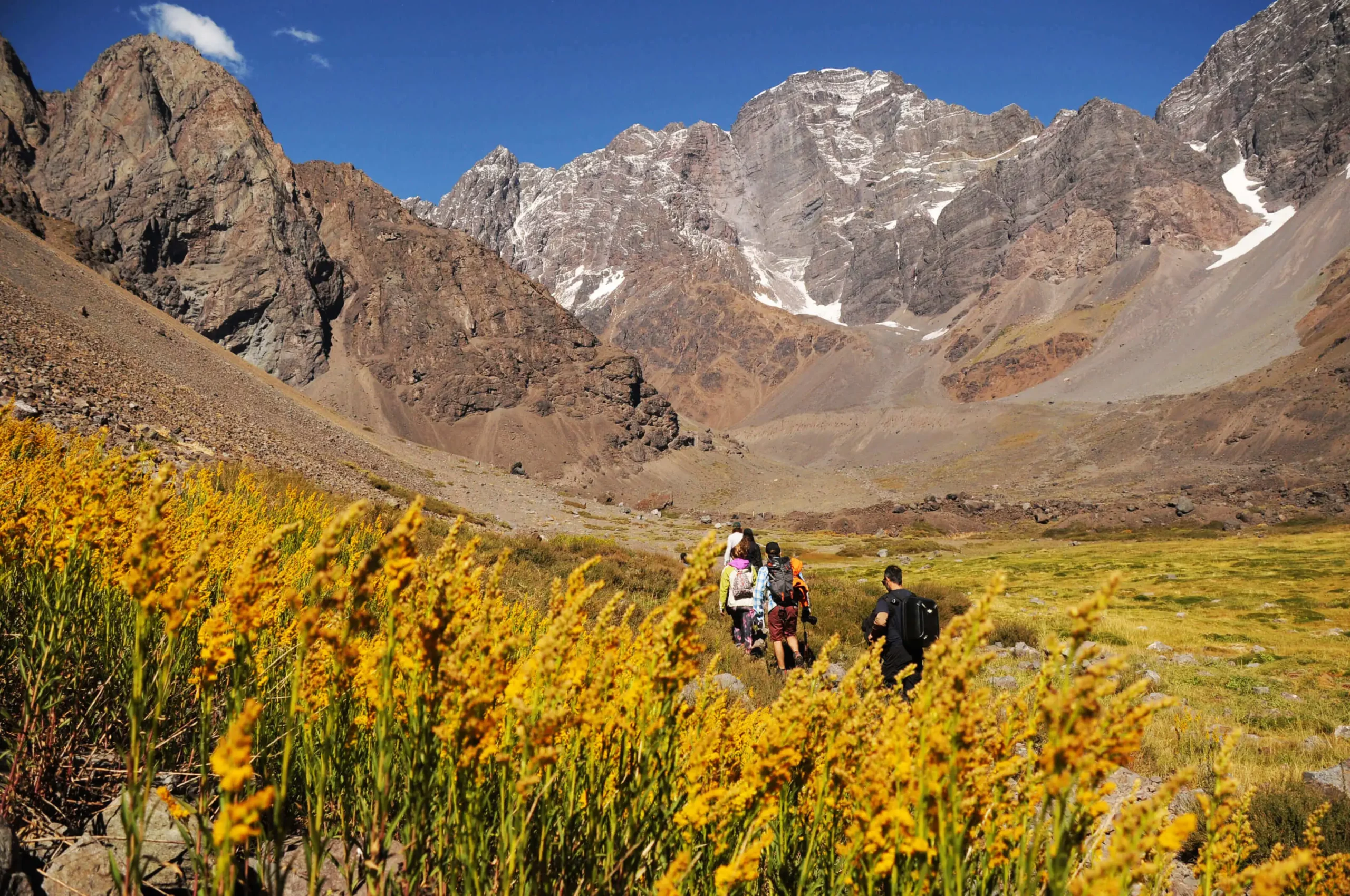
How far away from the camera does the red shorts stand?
9844mm

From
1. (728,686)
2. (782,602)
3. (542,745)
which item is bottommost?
(728,686)

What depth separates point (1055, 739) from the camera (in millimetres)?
1228

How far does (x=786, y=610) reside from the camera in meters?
10.0

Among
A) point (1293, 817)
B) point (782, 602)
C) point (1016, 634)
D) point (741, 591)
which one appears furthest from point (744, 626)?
point (1293, 817)

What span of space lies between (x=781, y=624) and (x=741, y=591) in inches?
47.4

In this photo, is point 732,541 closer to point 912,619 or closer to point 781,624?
point 781,624

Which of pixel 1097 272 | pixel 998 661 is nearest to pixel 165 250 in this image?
pixel 998 661

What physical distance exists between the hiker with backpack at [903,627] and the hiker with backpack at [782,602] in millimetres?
2142

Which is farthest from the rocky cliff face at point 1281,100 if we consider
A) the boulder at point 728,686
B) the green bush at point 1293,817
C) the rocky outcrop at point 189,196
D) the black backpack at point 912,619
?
the rocky outcrop at point 189,196

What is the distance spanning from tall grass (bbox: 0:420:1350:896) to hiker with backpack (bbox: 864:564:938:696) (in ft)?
14.0

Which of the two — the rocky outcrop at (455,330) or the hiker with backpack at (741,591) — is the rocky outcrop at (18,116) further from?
the hiker with backpack at (741,591)

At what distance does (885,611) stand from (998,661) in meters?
6.27

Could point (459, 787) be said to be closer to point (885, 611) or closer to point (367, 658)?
point (367, 658)

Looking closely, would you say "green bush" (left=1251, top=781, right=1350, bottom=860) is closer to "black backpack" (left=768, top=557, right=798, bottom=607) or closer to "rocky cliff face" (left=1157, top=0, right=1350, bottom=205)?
"black backpack" (left=768, top=557, right=798, bottom=607)
